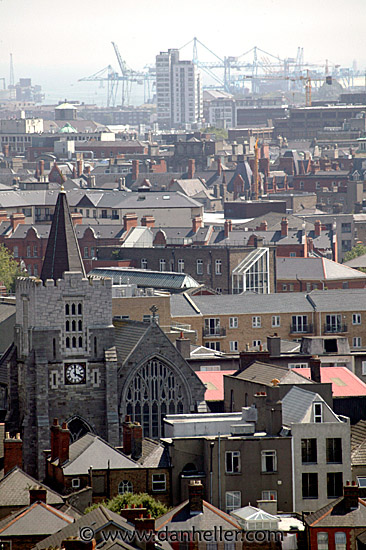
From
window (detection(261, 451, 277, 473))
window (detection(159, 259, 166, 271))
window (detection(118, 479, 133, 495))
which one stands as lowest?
window (detection(159, 259, 166, 271))

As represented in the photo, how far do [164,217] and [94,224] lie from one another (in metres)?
9.80

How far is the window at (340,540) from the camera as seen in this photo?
65250 millimetres

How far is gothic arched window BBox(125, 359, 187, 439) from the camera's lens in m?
93.1

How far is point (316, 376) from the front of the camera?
93.9m

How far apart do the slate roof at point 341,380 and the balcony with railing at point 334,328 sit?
2666 cm

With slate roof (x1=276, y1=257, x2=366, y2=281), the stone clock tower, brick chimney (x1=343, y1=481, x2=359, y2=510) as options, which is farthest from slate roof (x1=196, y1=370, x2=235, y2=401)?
slate roof (x1=276, y1=257, x2=366, y2=281)

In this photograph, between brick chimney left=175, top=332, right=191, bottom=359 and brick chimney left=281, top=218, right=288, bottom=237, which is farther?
brick chimney left=281, top=218, right=288, bottom=237

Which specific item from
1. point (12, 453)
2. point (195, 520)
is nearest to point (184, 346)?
point (12, 453)

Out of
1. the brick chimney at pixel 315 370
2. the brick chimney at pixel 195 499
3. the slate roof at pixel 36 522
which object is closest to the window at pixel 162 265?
the brick chimney at pixel 315 370

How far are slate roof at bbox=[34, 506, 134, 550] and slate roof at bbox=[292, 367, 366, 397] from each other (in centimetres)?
2924

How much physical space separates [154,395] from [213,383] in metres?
6.84

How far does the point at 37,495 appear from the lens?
236 ft

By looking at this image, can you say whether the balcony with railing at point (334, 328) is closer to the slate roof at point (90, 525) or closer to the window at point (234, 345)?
the window at point (234, 345)

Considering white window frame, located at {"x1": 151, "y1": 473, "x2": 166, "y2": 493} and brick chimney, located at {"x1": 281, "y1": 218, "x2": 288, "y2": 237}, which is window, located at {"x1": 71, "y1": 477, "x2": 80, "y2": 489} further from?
brick chimney, located at {"x1": 281, "y1": 218, "x2": 288, "y2": 237}
